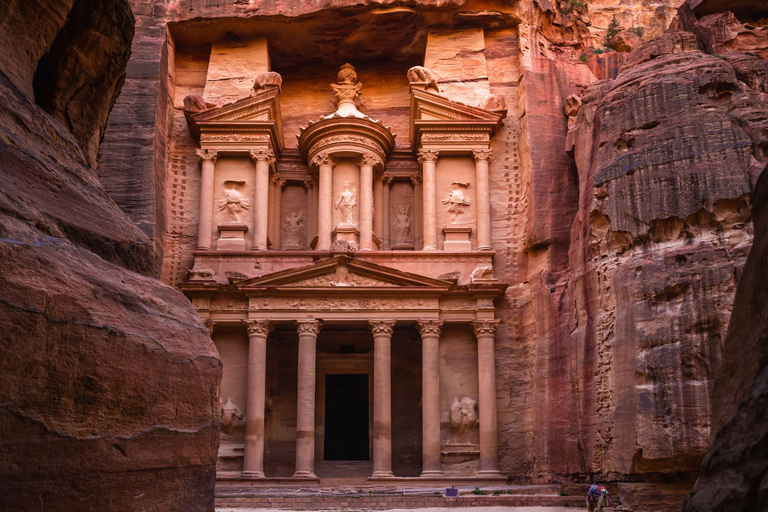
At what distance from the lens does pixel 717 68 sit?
18672mm

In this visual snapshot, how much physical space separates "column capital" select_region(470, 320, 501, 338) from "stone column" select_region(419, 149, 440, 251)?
9.49 ft

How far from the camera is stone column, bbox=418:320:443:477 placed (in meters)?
22.8

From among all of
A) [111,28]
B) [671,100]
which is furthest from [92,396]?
[671,100]

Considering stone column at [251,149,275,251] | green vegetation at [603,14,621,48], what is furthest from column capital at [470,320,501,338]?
green vegetation at [603,14,621,48]

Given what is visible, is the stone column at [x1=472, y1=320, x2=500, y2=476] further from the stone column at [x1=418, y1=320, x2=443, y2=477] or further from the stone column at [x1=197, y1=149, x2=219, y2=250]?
the stone column at [x1=197, y1=149, x2=219, y2=250]

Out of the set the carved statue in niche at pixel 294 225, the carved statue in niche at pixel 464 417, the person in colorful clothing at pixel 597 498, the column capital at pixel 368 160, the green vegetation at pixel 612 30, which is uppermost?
the green vegetation at pixel 612 30

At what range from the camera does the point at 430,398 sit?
2327 centimetres

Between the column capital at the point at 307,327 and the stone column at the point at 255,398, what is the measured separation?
954 mm

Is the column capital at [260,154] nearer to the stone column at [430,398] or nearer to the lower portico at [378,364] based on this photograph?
the lower portico at [378,364]

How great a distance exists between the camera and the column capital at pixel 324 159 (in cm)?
2612

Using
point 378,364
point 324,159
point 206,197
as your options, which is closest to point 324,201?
point 324,159

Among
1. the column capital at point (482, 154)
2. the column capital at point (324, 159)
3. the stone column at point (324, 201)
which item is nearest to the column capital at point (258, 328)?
the stone column at point (324, 201)

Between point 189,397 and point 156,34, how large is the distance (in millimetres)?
24439

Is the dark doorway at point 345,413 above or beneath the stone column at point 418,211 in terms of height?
beneath
